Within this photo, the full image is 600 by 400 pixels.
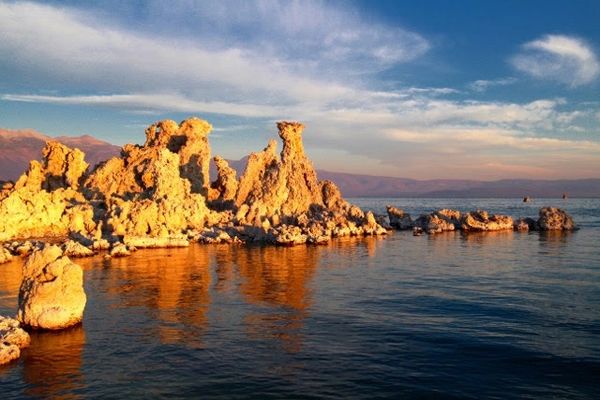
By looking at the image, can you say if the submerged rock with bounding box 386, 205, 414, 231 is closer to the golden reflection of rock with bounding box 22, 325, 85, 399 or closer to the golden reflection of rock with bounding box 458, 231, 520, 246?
the golden reflection of rock with bounding box 458, 231, 520, 246

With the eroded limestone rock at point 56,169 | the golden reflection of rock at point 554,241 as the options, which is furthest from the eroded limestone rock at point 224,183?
the golden reflection of rock at point 554,241

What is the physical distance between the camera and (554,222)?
84250 mm

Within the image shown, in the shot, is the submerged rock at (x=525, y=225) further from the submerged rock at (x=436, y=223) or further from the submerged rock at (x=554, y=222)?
the submerged rock at (x=436, y=223)

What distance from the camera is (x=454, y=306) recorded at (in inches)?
1171

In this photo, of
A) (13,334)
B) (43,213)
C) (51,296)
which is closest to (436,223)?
(43,213)

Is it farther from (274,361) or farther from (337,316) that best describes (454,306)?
(274,361)

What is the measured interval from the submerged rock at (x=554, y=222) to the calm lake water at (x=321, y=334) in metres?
41.9

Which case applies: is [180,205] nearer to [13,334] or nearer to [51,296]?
[51,296]

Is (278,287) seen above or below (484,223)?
below

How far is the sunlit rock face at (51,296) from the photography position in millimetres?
23266

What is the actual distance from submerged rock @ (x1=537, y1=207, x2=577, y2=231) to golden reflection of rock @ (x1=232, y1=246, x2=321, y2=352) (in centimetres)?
4621

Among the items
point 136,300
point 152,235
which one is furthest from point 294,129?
point 136,300

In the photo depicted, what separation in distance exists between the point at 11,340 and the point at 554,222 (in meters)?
83.7

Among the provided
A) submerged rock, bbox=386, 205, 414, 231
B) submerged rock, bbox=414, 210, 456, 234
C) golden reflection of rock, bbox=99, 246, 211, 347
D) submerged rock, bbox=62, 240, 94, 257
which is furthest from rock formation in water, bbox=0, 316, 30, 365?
submerged rock, bbox=386, 205, 414, 231
